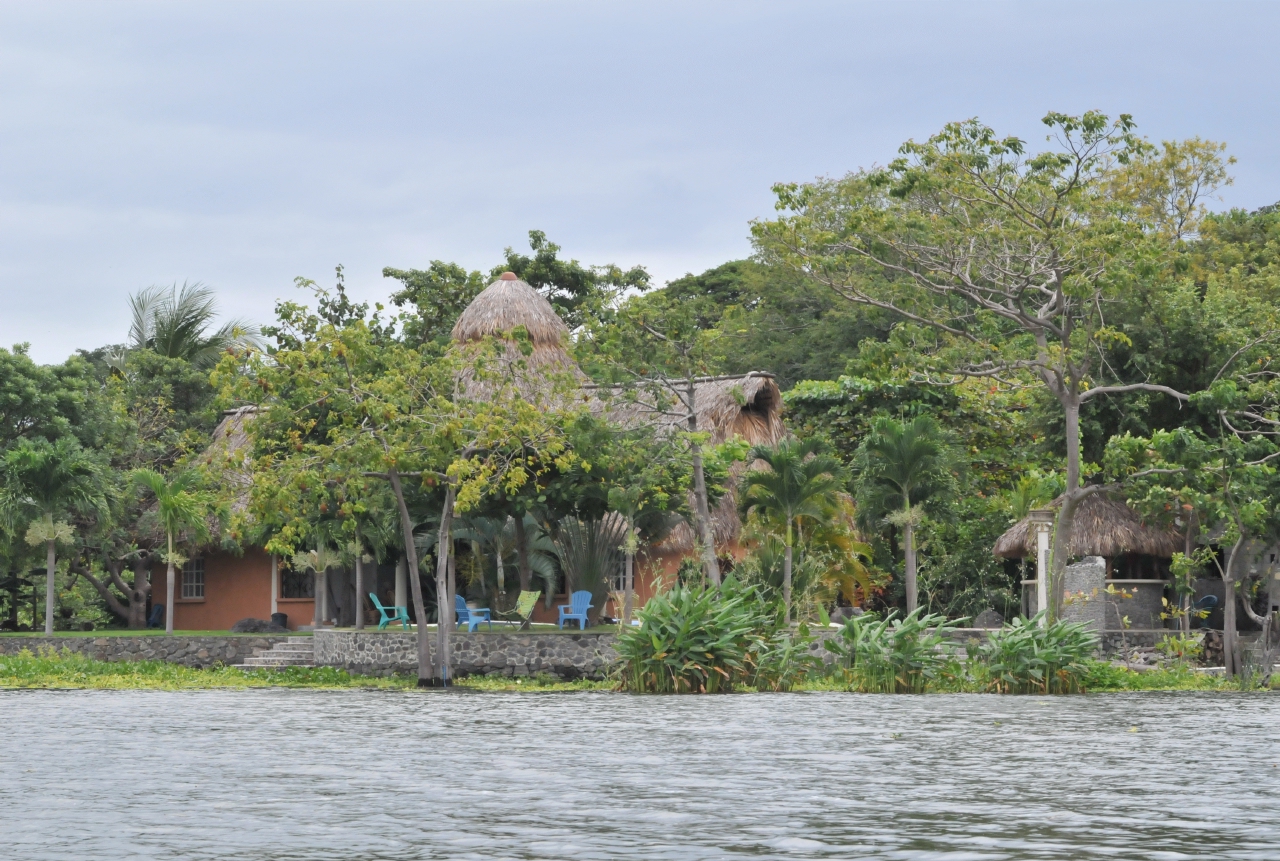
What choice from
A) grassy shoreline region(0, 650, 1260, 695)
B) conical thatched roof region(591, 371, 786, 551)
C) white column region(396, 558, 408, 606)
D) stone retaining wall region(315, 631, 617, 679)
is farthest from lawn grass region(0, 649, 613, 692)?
conical thatched roof region(591, 371, 786, 551)

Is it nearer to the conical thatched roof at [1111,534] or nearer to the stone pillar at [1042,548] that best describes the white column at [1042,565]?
the stone pillar at [1042,548]

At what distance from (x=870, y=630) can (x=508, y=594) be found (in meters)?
11.9

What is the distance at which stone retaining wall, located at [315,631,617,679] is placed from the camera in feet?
77.5

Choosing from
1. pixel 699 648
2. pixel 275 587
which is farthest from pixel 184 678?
pixel 699 648

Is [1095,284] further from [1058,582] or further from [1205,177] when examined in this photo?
[1205,177]

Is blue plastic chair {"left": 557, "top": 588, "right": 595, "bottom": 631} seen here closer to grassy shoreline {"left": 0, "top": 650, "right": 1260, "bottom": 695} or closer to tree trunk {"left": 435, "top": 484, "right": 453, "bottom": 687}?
grassy shoreline {"left": 0, "top": 650, "right": 1260, "bottom": 695}

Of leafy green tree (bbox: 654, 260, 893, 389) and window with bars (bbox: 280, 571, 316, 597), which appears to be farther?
leafy green tree (bbox: 654, 260, 893, 389)

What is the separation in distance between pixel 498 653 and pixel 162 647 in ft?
25.0

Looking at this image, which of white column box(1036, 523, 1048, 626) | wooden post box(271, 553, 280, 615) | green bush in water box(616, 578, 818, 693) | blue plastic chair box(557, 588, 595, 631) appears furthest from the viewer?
wooden post box(271, 553, 280, 615)

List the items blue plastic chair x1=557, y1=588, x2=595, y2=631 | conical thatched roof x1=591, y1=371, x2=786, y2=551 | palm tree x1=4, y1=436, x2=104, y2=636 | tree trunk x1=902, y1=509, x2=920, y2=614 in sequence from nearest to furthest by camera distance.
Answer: blue plastic chair x1=557, y1=588, x2=595, y2=631 < tree trunk x1=902, y1=509, x2=920, y2=614 < palm tree x1=4, y1=436, x2=104, y2=636 < conical thatched roof x1=591, y1=371, x2=786, y2=551

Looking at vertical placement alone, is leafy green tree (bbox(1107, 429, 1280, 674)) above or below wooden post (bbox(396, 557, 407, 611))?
above

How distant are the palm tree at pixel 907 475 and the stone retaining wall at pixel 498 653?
20.1 feet

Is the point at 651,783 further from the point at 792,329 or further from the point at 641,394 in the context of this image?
the point at 792,329

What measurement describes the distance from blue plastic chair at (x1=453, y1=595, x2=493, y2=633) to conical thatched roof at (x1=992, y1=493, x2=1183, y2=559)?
367 inches
